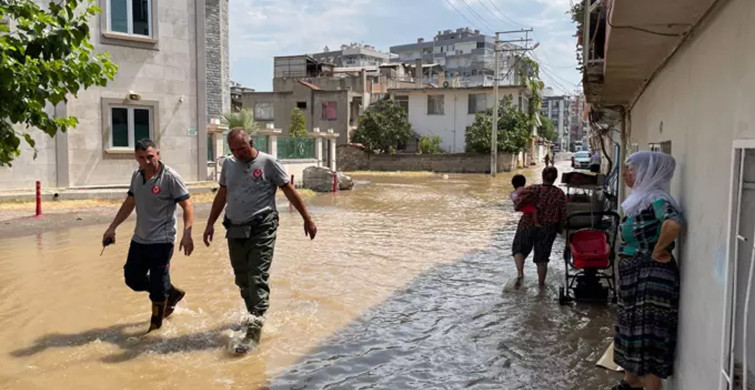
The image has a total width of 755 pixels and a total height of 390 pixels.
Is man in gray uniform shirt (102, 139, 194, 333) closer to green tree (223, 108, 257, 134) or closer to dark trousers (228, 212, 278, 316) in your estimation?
dark trousers (228, 212, 278, 316)

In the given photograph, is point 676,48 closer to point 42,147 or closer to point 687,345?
point 687,345

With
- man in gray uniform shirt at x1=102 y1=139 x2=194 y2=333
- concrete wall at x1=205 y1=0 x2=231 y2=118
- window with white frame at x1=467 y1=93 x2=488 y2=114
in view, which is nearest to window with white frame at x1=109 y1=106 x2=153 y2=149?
concrete wall at x1=205 y1=0 x2=231 y2=118

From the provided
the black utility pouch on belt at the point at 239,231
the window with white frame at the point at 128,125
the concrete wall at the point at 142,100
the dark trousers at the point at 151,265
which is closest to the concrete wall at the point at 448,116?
the concrete wall at the point at 142,100

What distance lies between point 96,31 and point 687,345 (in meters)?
18.7

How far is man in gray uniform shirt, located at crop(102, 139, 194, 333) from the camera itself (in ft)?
19.1

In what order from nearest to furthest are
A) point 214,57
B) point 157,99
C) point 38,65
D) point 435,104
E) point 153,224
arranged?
point 38,65, point 153,224, point 157,99, point 214,57, point 435,104

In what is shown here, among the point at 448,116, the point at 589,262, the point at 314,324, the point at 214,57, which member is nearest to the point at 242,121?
the point at 214,57

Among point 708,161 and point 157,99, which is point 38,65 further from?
point 157,99

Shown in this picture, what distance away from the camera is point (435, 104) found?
48250 millimetres

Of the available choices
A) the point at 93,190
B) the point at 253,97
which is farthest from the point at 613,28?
the point at 253,97

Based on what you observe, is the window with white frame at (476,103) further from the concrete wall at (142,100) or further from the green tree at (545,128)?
the concrete wall at (142,100)

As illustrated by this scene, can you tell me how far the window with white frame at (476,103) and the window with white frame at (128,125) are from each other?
31.3 metres

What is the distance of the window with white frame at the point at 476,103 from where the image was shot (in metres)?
46.7

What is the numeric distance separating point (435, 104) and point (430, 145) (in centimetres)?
478
